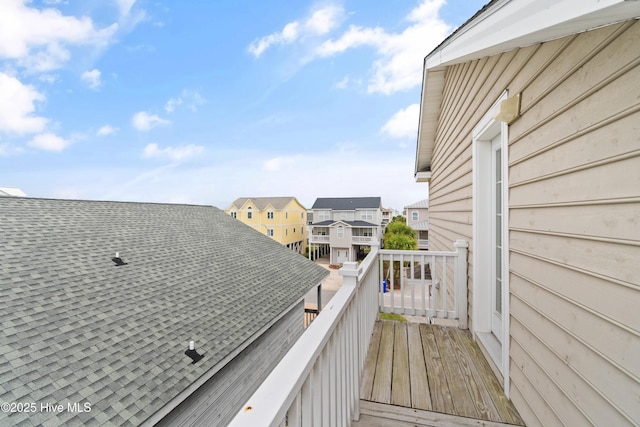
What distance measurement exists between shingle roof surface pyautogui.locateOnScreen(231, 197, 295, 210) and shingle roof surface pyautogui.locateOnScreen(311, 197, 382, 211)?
292cm

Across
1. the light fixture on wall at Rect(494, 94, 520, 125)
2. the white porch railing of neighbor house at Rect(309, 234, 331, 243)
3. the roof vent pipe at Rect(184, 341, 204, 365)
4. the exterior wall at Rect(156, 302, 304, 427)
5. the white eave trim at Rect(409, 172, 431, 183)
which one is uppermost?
the white eave trim at Rect(409, 172, 431, 183)

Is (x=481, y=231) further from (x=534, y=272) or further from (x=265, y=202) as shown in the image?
(x=265, y=202)

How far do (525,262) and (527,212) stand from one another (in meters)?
0.32

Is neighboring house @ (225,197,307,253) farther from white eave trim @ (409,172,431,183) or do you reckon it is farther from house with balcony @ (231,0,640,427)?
house with balcony @ (231,0,640,427)

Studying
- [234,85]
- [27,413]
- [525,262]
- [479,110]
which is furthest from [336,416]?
[234,85]

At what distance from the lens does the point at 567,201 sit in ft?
4.23

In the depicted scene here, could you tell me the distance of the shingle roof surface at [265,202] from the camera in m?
25.3

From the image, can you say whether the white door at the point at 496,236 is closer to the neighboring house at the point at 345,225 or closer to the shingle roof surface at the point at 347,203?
the neighboring house at the point at 345,225

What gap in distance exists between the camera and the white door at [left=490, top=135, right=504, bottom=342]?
2.47 meters

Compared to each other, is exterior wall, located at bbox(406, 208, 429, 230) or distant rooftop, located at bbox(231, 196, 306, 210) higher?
distant rooftop, located at bbox(231, 196, 306, 210)

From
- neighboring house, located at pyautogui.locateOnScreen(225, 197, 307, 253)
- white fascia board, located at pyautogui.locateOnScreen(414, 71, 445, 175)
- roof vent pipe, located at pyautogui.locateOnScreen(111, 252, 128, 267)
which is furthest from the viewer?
neighboring house, located at pyautogui.locateOnScreen(225, 197, 307, 253)

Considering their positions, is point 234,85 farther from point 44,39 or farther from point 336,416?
point 336,416

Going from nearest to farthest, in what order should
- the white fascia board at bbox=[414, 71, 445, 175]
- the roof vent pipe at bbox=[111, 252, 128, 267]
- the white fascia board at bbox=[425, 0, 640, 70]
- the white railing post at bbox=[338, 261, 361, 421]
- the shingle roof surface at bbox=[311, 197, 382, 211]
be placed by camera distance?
the white fascia board at bbox=[425, 0, 640, 70] → the white railing post at bbox=[338, 261, 361, 421] → the white fascia board at bbox=[414, 71, 445, 175] → the roof vent pipe at bbox=[111, 252, 128, 267] → the shingle roof surface at bbox=[311, 197, 382, 211]

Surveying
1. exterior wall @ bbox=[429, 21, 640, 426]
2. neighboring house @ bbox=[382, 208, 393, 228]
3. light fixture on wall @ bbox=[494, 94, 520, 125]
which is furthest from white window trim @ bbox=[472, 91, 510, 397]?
neighboring house @ bbox=[382, 208, 393, 228]
